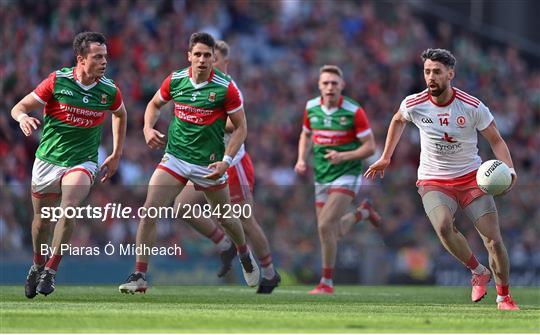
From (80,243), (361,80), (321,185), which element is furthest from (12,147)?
(361,80)

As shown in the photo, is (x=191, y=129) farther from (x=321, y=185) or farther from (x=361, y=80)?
(x=361, y=80)

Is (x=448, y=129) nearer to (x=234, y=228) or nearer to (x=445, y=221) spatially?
(x=445, y=221)

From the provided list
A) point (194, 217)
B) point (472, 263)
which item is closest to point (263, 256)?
point (194, 217)

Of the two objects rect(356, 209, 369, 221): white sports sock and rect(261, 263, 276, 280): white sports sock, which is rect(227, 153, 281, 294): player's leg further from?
rect(356, 209, 369, 221): white sports sock

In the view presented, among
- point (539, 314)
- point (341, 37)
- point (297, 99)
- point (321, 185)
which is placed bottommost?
point (539, 314)

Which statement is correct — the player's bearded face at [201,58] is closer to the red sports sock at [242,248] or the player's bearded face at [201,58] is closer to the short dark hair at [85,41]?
the short dark hair at [85,41]

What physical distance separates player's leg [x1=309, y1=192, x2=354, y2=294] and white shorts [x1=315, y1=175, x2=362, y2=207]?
59 mm

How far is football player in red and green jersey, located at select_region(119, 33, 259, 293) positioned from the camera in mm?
13070

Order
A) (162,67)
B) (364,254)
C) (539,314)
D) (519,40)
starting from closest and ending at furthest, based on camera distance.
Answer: (539,314)
(364,254)
(162,67)
(519,40)

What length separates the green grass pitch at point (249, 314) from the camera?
31.5 feet

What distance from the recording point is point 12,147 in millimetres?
19625

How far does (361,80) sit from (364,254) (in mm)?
6309

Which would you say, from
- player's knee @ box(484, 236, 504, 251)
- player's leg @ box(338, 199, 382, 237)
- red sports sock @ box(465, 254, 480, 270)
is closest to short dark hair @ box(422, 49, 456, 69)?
player's knee @ box(484, 236, 504, 251)

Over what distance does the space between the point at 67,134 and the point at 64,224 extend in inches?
35.5
